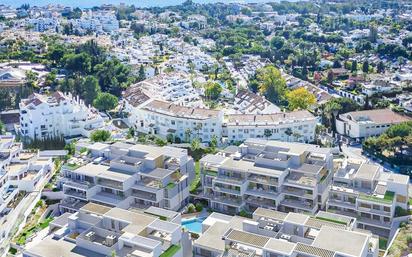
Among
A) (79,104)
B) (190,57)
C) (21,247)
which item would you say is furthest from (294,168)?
(190,57)

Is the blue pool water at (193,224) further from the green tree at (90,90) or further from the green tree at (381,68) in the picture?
the green tree at (381,68)

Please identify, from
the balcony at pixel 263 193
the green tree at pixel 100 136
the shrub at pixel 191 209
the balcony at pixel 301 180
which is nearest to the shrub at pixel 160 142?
the green tree at pixel 100 136

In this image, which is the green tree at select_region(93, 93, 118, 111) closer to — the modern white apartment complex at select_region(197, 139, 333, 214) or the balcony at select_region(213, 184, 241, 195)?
the modern white apartment complex at select_region(197, 139, 333, 214)

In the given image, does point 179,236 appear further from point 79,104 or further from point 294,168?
point 79,104

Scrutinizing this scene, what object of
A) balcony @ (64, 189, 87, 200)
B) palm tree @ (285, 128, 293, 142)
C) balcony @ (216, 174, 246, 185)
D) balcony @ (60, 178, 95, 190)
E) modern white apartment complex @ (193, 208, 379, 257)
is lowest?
palm tree @ (285, 128, 293, 142)

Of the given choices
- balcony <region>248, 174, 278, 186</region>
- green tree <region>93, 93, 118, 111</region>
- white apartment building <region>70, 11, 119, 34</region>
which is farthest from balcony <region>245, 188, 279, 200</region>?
white apartment building <region>70, 11, 119, 34</region>
